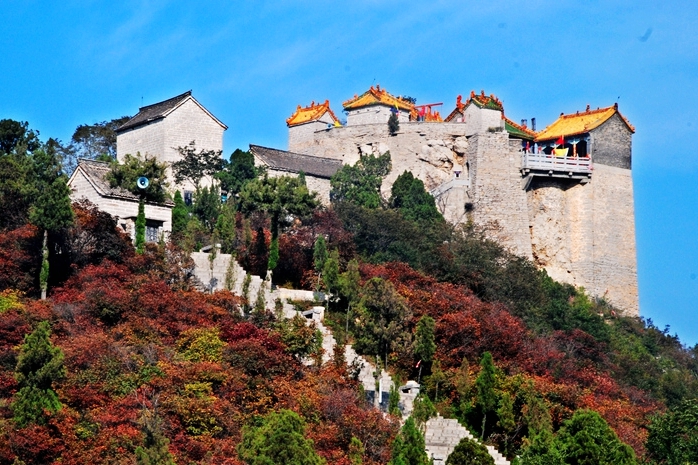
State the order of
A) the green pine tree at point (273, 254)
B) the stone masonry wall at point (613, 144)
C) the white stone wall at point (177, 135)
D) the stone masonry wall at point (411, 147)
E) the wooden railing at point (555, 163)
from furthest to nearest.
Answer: the stone masonry wall at point (411, 147), the stone masonry wall at point (613, 144), the wooden railing at point (555, 163), the white stone wall at point (177, 135), the green pine tree at point (273, 254)

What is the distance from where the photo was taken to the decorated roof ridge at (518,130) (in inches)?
2239

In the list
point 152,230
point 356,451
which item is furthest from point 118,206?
point 356,451

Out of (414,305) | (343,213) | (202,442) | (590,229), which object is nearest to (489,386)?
(414,305)

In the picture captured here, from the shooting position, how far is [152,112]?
5512cm

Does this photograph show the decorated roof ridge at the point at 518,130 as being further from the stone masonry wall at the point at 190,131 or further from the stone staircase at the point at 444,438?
the stone staircase at the point at 444,438

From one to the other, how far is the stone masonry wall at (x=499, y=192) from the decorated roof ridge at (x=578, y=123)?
2.09 meters

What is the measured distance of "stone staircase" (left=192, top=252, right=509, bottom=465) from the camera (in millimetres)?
36094

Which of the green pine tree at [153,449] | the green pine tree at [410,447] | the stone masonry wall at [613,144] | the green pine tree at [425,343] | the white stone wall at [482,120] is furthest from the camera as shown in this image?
the white stone wall at [482,120]

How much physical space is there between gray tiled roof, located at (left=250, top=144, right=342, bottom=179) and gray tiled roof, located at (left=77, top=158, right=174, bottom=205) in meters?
10.0

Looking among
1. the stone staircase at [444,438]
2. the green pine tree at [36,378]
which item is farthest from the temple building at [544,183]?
the green pine tree at [36,378]

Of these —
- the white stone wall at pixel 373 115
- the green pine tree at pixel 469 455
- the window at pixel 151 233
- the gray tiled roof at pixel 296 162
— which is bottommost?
the green pine tree at pixel 469 455

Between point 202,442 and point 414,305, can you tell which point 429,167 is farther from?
point 202,442

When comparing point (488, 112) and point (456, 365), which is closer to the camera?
point (456, 365)

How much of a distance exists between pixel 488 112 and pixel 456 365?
18059mm
